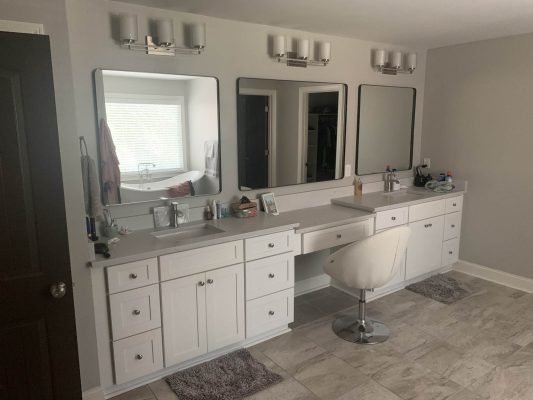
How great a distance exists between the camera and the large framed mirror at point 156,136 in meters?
2.55

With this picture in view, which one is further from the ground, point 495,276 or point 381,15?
point 381,15

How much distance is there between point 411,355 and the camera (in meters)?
2.75

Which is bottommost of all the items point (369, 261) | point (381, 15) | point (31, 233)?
point (369, 261)

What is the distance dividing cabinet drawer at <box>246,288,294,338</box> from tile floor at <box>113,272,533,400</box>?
5.0 inches

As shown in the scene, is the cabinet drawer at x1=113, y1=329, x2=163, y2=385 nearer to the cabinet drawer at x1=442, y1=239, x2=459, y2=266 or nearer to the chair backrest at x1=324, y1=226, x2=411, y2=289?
the chair backrest at x1=324, y1=226, x2=411, y2=289

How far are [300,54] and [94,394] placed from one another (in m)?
2.74

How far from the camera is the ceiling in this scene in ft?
8.38

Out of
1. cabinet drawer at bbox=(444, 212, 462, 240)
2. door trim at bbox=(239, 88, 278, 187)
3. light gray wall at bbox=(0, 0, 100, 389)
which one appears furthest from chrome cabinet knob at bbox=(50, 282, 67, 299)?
cabinet drawer at bbox=(444, 212, 462, 240)

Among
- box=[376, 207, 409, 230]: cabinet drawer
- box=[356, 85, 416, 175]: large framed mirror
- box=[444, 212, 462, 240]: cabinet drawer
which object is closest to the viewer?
box=[376, 207, 409, 230]: cabinet drawer

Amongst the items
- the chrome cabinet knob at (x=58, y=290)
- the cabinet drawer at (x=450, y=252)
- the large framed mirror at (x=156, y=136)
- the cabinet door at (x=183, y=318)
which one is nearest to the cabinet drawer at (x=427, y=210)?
the cabinet drawer at (x=450, y=252)

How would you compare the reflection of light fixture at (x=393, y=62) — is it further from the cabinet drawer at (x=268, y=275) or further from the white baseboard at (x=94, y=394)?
the white baseboard at (x=94, y=394)

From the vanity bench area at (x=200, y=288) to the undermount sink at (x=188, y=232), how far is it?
1cm

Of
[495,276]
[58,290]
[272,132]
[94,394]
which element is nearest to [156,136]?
[272,132]

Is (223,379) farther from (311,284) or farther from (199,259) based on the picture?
(311,284)
